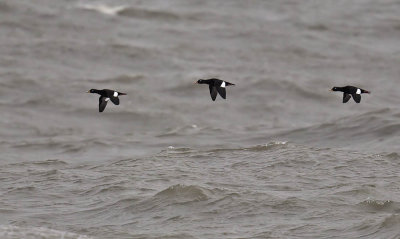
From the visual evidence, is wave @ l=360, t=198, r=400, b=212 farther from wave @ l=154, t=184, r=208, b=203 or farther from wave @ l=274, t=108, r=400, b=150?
wave @ l=274, t=108, r=400, b=150

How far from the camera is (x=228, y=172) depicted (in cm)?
2372

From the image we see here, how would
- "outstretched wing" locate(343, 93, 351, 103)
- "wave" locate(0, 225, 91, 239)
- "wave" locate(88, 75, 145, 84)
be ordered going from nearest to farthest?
1. "wave" locate(0, 225, 91, 239)
2. "outstretched wing" locate(343, 93, 351, 103)
3. "wave" locate(88, 75, 145, 84)

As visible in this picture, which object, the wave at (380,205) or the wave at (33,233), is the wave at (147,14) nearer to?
the wave at (380,205)

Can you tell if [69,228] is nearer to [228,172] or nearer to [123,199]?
[123,199]

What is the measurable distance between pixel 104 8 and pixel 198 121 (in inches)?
484

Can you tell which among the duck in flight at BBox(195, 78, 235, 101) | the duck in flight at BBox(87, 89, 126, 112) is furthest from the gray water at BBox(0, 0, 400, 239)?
the duck in flight at BBox(195, 78, 235, 101)

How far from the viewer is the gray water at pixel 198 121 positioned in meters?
20.4

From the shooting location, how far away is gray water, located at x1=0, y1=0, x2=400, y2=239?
20.4 metres

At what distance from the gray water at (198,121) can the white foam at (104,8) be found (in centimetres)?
9

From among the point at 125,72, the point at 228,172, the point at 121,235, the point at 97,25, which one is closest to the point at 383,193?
the point at 228,172

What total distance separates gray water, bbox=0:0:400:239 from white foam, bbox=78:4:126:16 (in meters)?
0.09

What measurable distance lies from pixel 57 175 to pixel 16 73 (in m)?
11.8

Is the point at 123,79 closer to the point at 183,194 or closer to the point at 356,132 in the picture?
the point at 356,132

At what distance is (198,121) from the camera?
31.3 m
